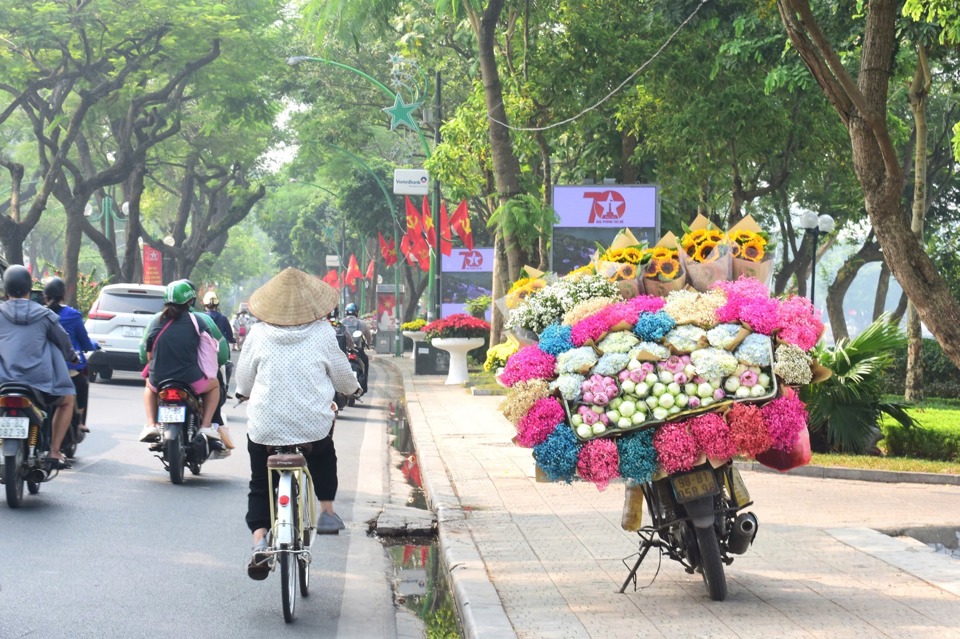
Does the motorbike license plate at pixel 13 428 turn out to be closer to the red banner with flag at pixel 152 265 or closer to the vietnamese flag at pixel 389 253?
the red banner with flag at pixel 152 265

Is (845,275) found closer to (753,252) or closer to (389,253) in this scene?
(389,253)

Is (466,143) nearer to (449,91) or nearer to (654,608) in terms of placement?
(449,91)

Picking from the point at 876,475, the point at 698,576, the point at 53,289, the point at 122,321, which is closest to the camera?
the point at 698,576

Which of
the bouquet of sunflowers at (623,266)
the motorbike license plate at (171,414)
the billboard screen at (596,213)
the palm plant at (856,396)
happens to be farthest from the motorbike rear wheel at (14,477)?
the billboard screen at (596,213)

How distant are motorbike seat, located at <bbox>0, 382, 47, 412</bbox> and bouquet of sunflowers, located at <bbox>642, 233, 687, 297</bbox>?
196 inches

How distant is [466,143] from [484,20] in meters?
5.31

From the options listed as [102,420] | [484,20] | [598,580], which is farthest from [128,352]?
[598,580]

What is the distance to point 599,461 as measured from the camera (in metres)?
6.96

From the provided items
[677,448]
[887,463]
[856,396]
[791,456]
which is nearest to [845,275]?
[856,396]

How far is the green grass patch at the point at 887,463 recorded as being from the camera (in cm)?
1328

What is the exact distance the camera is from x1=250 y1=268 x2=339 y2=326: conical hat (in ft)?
24.2

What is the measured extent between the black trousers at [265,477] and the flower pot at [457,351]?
21329 millimetres

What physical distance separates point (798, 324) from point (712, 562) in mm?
1290

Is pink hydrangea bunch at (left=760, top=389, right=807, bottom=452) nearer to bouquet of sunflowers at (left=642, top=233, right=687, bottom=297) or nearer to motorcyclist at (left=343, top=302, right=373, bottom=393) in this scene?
bouquet of sunflowers at (left=642, top=233, right=687, bottom=297)
